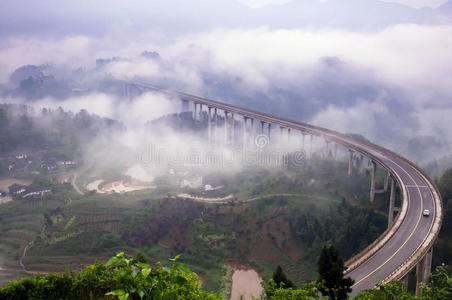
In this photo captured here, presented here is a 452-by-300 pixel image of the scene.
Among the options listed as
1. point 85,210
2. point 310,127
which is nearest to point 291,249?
point 310,127

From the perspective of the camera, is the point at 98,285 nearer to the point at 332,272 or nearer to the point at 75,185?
the point at 332,272

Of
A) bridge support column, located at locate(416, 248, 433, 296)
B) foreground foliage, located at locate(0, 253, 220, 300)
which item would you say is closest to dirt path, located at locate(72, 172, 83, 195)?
bridge support column, located at locate(416, 248, 433, 296)

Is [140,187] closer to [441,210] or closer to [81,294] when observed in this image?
[441,210]

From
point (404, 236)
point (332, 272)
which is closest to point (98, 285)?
point (332, 272)

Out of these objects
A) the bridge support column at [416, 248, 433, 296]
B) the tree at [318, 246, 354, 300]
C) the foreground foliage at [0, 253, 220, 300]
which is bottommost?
the bridge support column at [416, 248, 433, 296]

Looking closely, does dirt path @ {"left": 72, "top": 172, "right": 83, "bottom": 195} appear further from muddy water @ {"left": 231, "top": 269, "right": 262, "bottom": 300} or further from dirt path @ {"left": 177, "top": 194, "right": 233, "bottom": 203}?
muddy water @ {"left": 231, "top": 269, "right": 262, "bottom": 300}

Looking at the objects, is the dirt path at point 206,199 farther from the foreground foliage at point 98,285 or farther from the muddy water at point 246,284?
the foreground foliage at point 98,285

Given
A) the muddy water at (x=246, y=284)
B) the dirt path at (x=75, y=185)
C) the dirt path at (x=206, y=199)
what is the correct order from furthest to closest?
the dirt path at (x=75, y=185)
the dirt path at (x=206, y=199)
the muddy water at (x=246, y=284)

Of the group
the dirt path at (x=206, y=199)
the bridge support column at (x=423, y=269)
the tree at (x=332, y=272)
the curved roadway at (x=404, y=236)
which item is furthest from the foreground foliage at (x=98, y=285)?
the dirt path at (x=206, y=199)
